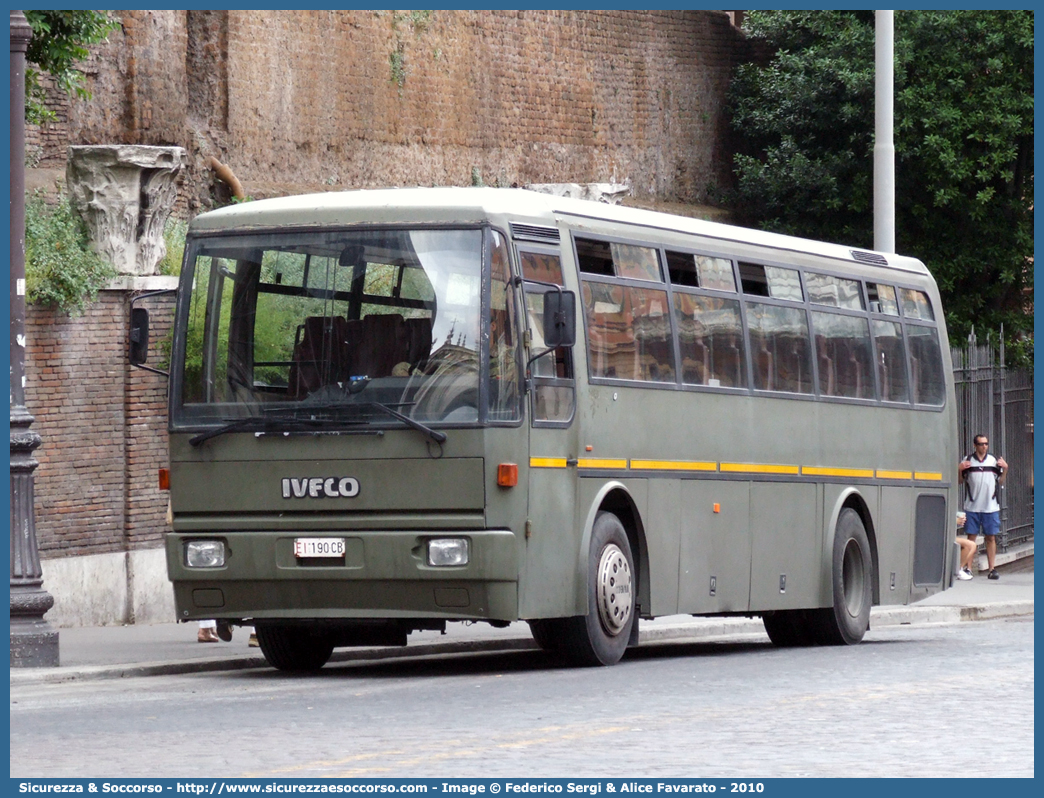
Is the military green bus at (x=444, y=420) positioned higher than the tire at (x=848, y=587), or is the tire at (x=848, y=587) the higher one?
the military green bus at (x=444, y=420)

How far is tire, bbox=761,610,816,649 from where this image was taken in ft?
56.7

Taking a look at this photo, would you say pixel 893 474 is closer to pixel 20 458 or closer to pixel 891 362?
pixel 891 362

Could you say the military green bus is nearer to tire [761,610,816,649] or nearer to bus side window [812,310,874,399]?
bus side window [812,310,874,399]

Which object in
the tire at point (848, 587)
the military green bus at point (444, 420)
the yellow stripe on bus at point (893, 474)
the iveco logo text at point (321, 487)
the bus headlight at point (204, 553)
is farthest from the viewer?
the yellow stripe on bus at point (893, 474)

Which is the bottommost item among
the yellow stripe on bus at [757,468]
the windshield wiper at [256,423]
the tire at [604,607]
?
the tire at [604,607]

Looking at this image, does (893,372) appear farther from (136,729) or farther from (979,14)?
(979,14)

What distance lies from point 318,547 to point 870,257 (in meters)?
7.37

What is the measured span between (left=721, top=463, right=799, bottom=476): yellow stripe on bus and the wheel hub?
1841 millimetres

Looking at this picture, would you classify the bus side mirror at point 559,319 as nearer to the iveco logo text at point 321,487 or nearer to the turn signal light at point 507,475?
the turn signal light at point 507,475

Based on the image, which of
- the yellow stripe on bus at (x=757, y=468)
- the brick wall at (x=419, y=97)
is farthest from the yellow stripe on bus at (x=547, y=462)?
the brick wall at (x=419, y=97)

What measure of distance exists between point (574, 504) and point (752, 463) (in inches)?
113

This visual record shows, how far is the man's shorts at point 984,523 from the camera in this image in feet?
88.8

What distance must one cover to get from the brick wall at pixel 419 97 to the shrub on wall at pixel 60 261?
4.15 ft

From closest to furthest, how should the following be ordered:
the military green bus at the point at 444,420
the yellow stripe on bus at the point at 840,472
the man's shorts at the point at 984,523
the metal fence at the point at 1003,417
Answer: the military green bus at the point at 444,420 < the yellow stripe on bus at the point at 840,472 < the man's shorts at the point at 984,523 < the metal fence at the point at 1003,417
